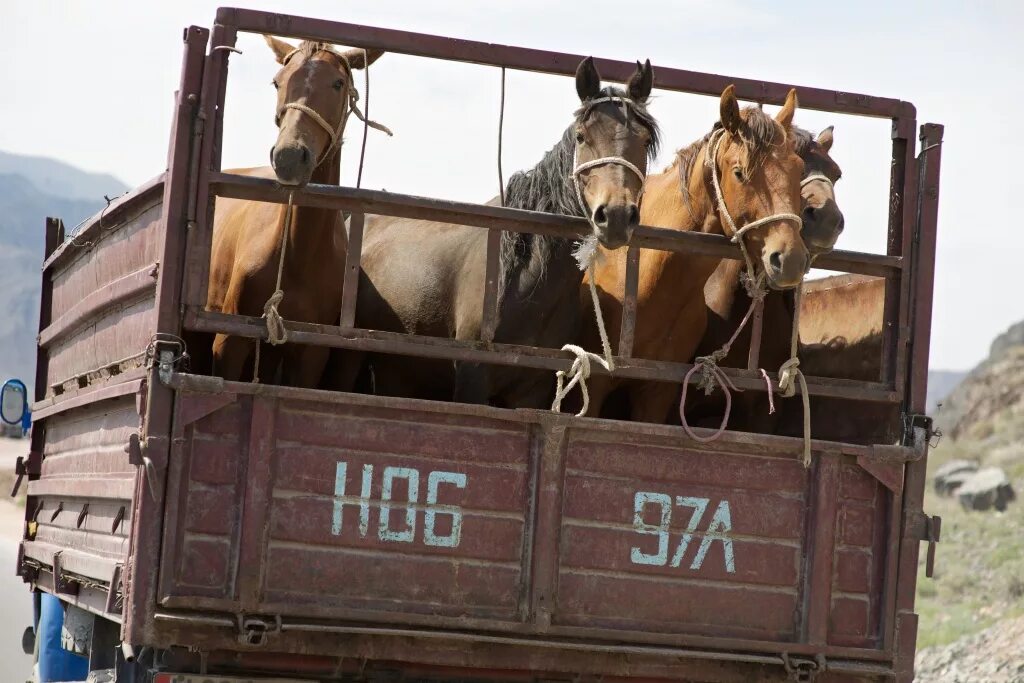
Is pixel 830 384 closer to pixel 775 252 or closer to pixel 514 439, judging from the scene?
pixel 775 252

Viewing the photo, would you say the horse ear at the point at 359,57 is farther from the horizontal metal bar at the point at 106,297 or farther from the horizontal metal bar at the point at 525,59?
the horizontal metal bar at the point at 106,297

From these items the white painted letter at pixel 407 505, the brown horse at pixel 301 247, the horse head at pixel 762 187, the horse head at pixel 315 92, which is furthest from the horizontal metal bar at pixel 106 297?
the horse head at pixel 762 187

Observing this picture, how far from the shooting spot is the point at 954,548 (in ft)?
53.7

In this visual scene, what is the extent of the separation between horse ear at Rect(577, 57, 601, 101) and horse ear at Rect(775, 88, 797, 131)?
637 millimetres

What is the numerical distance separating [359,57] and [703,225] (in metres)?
1.49

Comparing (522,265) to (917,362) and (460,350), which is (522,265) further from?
(917,362)

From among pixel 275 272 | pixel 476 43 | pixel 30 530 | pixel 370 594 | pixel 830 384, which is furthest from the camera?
pixel 30 530

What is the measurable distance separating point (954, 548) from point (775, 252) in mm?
13003

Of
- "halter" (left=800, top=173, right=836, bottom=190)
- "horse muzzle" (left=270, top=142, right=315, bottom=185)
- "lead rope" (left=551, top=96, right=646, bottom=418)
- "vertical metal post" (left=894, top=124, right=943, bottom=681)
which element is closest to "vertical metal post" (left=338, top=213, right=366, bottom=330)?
"horse muzzle" (left=270, top=142, right=315, bottom=185)

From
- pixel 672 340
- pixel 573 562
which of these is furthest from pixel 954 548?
pixel 573 562

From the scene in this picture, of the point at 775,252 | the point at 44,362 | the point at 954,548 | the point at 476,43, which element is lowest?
the point at 954,548

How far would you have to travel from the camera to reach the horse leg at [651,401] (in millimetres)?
5250

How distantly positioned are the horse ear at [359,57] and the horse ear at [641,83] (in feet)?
3.44

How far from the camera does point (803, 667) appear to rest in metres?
4.05
